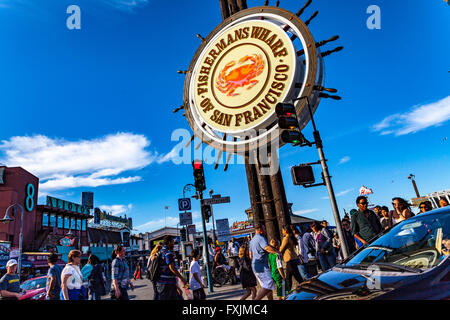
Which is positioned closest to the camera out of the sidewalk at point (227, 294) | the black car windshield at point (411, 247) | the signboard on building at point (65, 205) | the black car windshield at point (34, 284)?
the black car windshield at point (411, 247)

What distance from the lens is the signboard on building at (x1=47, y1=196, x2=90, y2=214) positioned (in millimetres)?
36672

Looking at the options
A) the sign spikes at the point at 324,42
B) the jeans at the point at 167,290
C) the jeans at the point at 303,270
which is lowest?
the jeans at the point at 303,270

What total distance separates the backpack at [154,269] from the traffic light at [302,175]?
3.34 meters

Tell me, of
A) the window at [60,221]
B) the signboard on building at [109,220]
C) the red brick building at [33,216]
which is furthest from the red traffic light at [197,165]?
the signboard on building at [109,220]

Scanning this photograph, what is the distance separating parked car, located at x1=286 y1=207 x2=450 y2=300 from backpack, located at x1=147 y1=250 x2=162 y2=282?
356 centimetres

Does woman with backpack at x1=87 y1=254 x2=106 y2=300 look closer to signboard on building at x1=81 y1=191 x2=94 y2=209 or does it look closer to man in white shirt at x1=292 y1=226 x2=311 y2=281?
man in white shirt at x1=292 y1=226 x2=311 y2=281

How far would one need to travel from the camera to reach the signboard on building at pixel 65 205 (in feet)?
120

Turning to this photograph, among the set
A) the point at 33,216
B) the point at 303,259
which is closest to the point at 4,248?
the point at 33,216

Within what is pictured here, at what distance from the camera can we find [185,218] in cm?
1388

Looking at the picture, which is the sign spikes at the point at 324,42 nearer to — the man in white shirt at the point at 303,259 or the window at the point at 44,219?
the man in white shirt at the point at 303,259

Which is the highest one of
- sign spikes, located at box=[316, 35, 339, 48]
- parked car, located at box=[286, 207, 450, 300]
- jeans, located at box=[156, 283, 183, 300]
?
sign spikes, located at box=[316, 35, 339, 48]

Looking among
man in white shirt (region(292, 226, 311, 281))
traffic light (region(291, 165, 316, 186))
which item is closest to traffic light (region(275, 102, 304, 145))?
traffic light (region(291, 165, 316, 186))

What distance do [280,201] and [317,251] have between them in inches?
70.9
